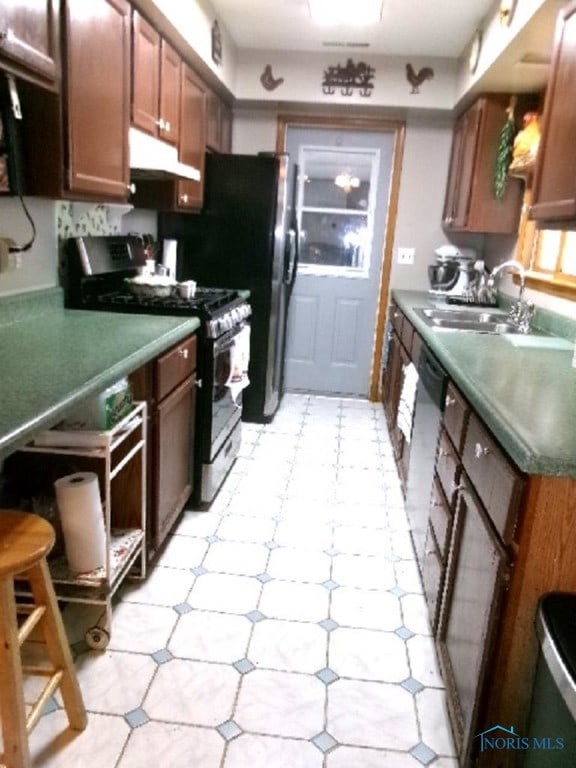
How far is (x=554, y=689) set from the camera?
1035 mm

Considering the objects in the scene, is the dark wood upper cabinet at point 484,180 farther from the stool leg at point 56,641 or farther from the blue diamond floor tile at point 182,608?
the stool leg at point 56,641

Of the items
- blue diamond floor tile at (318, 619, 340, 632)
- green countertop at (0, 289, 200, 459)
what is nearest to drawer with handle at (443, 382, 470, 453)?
blue diamond floor tile at (318, 619, 340, 632)

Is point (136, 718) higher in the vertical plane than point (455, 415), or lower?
lower

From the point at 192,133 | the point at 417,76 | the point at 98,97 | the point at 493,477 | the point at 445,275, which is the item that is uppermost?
the point at 417,76

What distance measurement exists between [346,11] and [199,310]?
6.08ft

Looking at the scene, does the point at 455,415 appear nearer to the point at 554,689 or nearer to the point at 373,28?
the point at 554,689

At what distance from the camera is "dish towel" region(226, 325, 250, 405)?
2967 mm

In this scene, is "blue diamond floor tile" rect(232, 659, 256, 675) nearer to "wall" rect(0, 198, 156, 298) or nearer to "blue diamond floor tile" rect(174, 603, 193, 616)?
"blue diamond floor tile" rect(174, 603, 193, 616)

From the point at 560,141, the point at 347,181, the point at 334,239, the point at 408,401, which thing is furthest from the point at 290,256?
the point at 560,141

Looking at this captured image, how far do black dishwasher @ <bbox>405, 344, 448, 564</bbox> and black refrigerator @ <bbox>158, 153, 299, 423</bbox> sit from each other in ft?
4.55

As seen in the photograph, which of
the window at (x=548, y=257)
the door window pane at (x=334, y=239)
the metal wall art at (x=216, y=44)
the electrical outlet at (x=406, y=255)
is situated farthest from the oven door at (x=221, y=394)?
the electrical outlet at (x=406, y=255)

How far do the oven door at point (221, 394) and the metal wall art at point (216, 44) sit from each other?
161 centimetres

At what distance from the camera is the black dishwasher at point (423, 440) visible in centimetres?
215

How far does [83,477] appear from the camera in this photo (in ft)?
5.68
